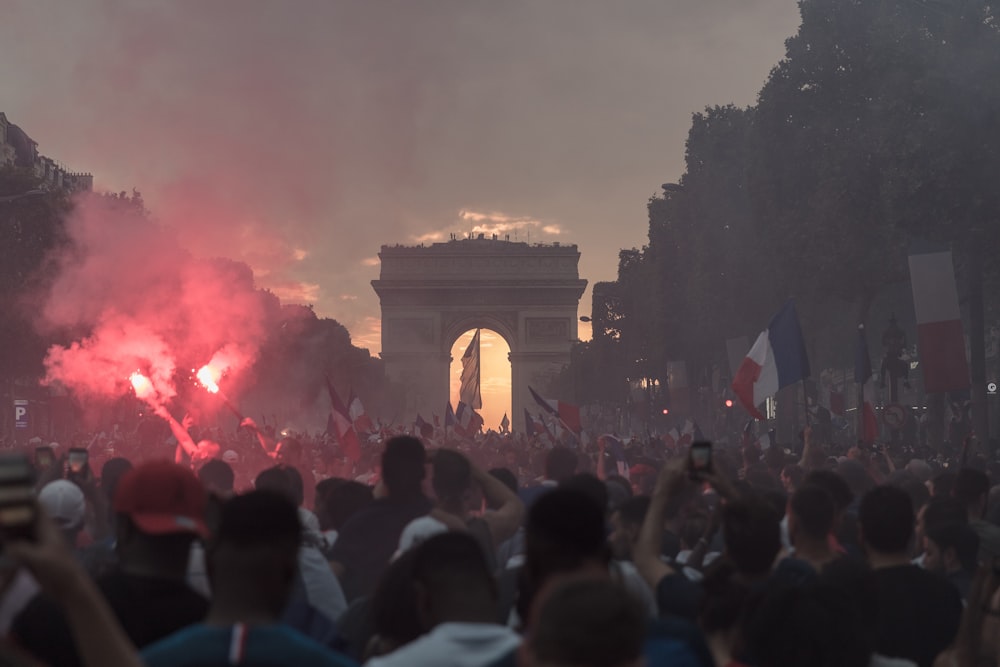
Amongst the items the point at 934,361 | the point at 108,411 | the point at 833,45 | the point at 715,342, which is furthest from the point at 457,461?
the point at 715,342

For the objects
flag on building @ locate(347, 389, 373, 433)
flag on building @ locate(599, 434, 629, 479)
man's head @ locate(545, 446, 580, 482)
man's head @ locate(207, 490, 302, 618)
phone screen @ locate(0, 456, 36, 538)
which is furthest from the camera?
flag on building @ locate(347, 389, 373, 433)

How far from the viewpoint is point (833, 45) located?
35.3 meters

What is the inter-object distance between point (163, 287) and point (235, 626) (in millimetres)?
31264

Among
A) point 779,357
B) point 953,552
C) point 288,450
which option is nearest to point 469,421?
point 779,357

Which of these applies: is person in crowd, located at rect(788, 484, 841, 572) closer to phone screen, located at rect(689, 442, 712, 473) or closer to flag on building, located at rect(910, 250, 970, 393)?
phone screen, located at rect(689, 442, 712, 473)

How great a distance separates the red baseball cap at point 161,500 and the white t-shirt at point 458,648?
2.23ft

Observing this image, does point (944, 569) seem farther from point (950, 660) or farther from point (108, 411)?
point (108, 411)

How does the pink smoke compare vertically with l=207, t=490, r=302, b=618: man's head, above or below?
above

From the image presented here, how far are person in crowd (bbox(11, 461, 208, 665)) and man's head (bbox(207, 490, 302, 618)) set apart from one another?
0.24 metres

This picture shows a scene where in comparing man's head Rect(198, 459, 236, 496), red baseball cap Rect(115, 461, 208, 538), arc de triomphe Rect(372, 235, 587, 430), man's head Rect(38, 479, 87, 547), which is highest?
arc de triomphe Rect(372, 235, 587, 430)

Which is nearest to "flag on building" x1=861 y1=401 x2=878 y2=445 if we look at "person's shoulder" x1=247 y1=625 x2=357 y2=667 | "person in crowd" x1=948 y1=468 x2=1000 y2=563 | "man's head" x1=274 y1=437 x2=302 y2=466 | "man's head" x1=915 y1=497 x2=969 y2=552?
"person in crowd" x1=948 y1=468 x2=1000 y2=563

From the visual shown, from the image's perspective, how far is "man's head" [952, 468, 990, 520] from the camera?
8.62 meters

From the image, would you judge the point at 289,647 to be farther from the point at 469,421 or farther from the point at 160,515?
the point at 469,421

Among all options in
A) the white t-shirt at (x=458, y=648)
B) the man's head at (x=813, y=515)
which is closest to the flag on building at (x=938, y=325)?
the man's head at (x=813, y=515)
